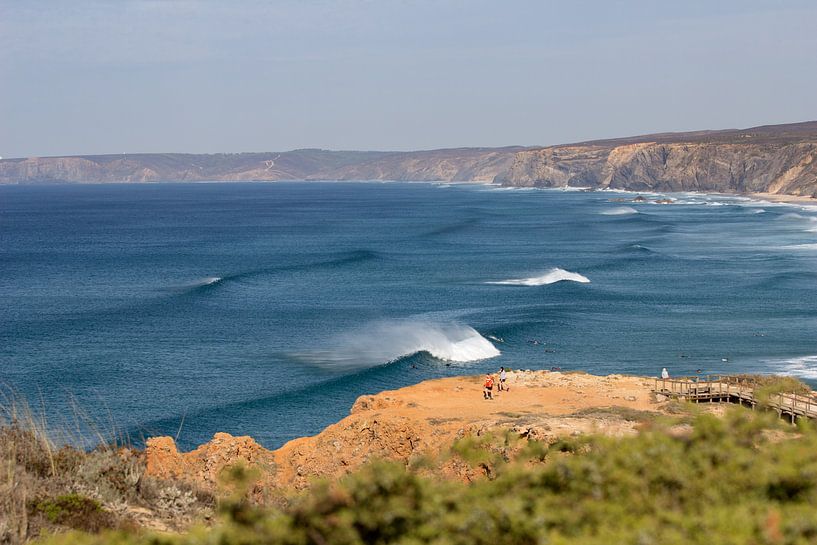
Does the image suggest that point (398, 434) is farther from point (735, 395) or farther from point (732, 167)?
point (732, 167)

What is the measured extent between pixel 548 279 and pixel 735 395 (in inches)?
1492

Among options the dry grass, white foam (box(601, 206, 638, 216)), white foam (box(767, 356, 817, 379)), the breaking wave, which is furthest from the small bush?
white foam (box(601, 206, 638, 216))

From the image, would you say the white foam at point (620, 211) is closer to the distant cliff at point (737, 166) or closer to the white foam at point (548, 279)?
the distant cliff at point (737, 166)

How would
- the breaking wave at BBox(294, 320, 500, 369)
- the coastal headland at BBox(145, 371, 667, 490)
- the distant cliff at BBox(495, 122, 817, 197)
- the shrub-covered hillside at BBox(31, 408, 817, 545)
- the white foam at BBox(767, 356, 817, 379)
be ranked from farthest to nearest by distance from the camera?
Result: 1. the distant cliff at BBox(495, 122, 817, 197)
2. the breaking wave at BBox(294, 320, 500, 369)
3. the white foam at BBox(767, 356, 817, 379)
4. the coastal headland at BBox(145, 371, 667, 490)
5. the shrub-covered hillside at BBox(31, 408, 817, 545)

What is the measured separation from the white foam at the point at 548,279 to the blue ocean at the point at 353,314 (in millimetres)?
318

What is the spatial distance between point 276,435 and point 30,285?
42648 millimetres

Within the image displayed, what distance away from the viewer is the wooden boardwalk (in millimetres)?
24344

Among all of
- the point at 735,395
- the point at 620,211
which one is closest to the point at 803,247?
the point at 735,395

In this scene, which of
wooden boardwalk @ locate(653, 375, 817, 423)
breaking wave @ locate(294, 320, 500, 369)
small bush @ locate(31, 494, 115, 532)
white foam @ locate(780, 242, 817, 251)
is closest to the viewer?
small bush @ locate(31, 494, 115, 532)

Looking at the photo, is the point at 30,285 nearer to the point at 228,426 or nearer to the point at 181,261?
the point at 181,261

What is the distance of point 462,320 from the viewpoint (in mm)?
48781

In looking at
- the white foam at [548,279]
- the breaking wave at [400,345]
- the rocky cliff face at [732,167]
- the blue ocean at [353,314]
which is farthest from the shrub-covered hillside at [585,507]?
the rocky cliff face at [732,167]

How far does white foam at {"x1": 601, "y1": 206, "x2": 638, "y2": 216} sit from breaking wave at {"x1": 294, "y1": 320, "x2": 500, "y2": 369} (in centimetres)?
9010

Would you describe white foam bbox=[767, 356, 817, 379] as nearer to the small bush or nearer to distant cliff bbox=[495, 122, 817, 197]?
the small bush
